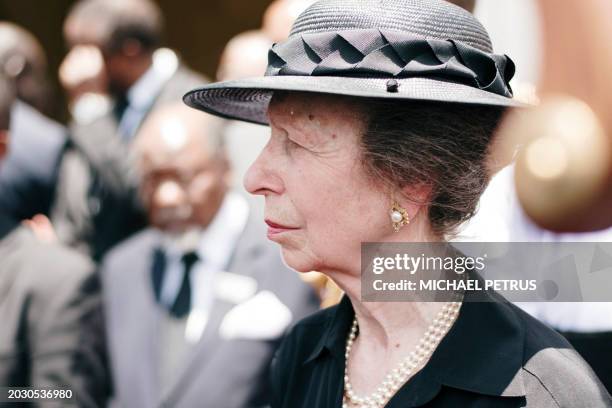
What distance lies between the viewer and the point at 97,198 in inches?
179

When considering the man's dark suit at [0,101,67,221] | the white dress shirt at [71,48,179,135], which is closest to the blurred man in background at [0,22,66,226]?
the man's dark suit at [0,101,67,221]

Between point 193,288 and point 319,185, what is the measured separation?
6.47 feet

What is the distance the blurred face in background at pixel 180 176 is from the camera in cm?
405

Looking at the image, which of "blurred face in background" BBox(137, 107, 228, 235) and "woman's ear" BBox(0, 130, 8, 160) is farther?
"blurred face in background" BBox(137, 107, 228, 235)

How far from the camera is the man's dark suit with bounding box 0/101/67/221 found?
454cm

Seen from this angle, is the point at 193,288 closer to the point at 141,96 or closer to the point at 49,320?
the point at 49,320

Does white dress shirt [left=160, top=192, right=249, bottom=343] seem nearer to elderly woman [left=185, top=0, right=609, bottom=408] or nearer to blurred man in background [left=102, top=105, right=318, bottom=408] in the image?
blurred man in background [left=102, top=105, right=318, bottom=408]

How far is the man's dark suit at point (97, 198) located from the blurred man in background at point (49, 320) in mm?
998

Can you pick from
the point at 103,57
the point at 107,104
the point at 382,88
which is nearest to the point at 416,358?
the point at 382,88

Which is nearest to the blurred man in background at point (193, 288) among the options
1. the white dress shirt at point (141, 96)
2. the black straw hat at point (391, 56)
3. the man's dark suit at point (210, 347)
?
the man's dark suit at point (210, 347)

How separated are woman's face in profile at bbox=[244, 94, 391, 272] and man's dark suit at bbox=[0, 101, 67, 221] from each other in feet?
9.15

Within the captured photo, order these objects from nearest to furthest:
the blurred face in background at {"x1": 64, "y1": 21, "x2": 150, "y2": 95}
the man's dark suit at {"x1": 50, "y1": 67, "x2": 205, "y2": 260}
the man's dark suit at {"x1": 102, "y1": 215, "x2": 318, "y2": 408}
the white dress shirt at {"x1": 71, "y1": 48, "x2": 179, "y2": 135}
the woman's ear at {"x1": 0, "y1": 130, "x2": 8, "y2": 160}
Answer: the man's dark suit at {"x1": 102, "y1": 215, "x2": 318, "y2": 408} < the woman's ear at {"x1": 0, "y1": 130, "x2": 8, "y2": 160} < the man's dark suit at {"x1": 50, "y1": 67, "x2": 205, "y2": 260} < the white dress shirt at {"x1": 71, "y1": 48, "x2": 179, "y2": 135} < the blurred face in background at {"x1": 64, "y1": 21, "x2": 150, "y2": 95}

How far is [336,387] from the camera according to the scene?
2.11 m

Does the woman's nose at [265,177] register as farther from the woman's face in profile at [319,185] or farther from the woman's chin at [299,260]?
the woman's chin at [299,260]
